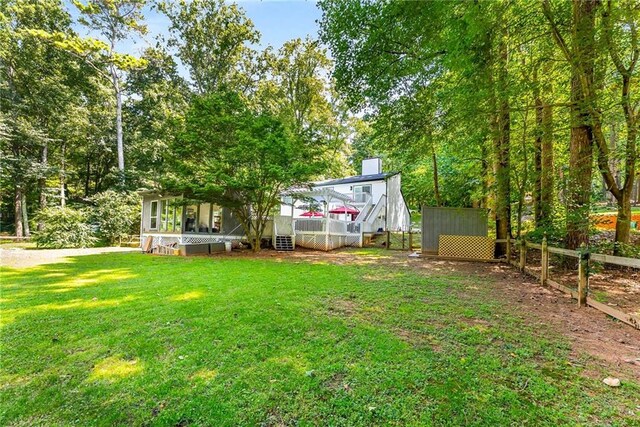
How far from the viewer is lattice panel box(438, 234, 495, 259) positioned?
10.8 metres

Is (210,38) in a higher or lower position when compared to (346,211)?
higher

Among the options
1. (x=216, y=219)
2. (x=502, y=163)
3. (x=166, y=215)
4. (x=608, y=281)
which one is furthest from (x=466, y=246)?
(x=166, y=215)

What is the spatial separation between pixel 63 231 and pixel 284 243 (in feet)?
38.6

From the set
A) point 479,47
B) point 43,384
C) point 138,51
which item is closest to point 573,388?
point 43,384

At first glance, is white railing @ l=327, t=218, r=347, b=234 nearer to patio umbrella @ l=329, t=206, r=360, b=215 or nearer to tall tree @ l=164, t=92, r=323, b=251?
patio umbrella @ l=329, t=206, r=360, b=215

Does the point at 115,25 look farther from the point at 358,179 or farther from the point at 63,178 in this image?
the point at 358,179

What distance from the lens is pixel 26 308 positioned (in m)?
4.54

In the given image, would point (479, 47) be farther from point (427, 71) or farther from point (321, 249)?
point (321, 249)

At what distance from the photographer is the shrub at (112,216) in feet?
58.4

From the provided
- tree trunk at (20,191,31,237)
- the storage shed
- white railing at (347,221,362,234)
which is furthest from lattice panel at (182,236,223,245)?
tree trunk at (20,191,31,237)

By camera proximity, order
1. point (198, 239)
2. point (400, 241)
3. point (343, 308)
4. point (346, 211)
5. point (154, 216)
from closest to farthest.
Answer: point (343, 308)
point (198, 239)
point (154, 216)
point (400, 241)
point (346, 211)

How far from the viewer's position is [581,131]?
691 cm

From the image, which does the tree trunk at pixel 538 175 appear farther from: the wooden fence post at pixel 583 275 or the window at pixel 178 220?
the window at pixel 178 220

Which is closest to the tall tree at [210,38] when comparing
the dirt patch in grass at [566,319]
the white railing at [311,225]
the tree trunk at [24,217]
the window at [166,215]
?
the window at [166,215]
